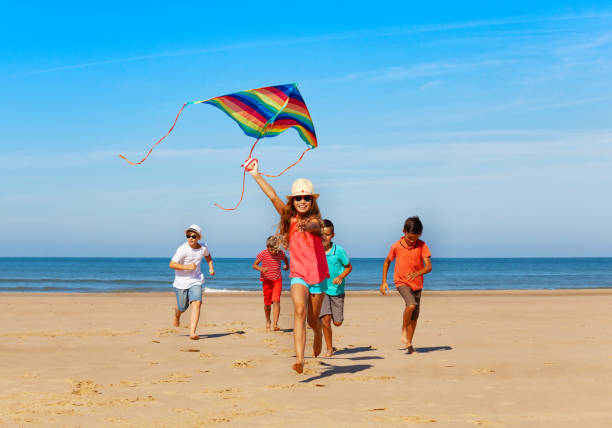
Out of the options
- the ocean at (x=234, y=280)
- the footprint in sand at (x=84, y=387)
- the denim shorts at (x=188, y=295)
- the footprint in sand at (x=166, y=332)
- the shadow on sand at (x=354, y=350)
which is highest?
the denim shorts at (x=188, y=295)

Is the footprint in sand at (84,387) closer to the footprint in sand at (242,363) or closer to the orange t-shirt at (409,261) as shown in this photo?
the footprint in sand at (242,363)

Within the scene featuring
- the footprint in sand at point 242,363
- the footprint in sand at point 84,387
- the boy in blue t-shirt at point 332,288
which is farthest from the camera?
the boy in blue t-shirt at point 332,288

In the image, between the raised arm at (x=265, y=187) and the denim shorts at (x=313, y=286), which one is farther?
the denim shorts at (x=313, y=286)

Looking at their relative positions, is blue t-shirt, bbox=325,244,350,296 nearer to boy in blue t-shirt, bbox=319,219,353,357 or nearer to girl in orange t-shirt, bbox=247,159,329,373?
boy in blue t-shirt, bbox=319,219,353,357

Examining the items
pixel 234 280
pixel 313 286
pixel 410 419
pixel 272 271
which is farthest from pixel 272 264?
pixel 234 280

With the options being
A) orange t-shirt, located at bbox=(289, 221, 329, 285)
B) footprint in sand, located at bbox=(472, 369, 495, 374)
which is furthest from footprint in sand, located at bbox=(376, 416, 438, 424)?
footprint in sand, located at bbox=(472, 369, 495, 374)

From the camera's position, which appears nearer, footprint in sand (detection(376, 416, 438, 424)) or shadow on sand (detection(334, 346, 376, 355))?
footprint in sand (detection(376, 416, 438, 424))

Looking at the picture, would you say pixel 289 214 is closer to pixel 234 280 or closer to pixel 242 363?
pixel 242 363

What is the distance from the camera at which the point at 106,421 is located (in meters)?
4.96

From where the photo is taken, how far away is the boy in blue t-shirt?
8.37m

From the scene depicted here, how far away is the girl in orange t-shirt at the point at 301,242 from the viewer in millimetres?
6543

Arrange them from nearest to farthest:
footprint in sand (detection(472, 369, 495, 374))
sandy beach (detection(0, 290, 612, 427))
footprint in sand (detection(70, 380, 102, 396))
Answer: sandy beach (detection(0, 290, 612, 427))
footprint in sand (detection(70, 380, 102, 396))
footprint in sand (detection(472, 369, 495, 374))

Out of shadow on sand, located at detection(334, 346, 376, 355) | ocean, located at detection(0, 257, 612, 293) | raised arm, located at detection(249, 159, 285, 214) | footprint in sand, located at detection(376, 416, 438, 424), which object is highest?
raised arm, located at detection(249, 159, 285, 214)

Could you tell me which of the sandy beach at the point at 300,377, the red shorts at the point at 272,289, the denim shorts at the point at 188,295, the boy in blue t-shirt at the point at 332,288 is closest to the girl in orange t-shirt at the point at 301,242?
the sandy beach at the point at 300,377
